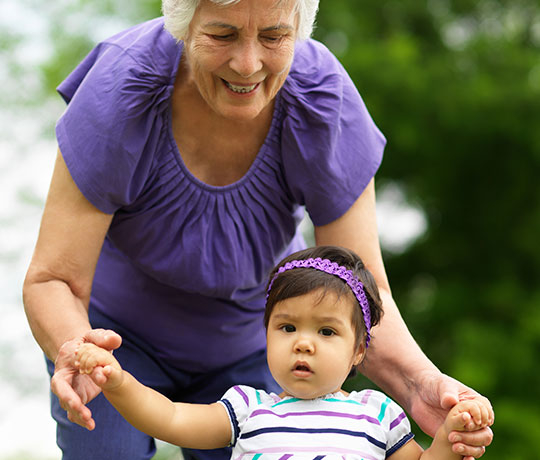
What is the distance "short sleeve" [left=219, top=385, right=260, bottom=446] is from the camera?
202cm

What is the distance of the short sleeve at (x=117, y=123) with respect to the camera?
2.22 meters

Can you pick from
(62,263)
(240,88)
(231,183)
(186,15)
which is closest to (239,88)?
(240,88)

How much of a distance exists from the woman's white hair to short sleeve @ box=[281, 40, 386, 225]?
7.4 inches

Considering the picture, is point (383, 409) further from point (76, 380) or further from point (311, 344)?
point (76, 380)

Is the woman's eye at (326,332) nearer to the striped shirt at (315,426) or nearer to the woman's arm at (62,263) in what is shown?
the striped shirt at (315,426)

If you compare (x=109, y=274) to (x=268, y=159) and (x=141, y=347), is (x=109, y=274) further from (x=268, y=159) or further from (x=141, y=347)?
(x=268, y=159)

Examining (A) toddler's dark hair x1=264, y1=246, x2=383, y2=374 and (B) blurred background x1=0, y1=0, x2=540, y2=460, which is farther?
(B) blurred background x1=0, y1=0, x2=540, y2=460

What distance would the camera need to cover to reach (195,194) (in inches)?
93.0

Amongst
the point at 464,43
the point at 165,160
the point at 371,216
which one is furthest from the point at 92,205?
the point at 464,43

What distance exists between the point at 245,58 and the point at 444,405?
0.95m

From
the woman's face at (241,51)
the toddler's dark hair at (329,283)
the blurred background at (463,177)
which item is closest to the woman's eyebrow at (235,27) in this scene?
the woman's face at (241,51)

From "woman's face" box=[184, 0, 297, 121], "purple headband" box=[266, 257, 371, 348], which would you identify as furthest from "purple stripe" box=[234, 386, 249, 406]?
"woman's face" box=[184, 0, 297, 121]

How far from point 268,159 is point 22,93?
29.3 ft

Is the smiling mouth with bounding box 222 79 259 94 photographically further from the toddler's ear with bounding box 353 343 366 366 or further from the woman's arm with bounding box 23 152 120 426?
the toddler's ear with bounding box 353 343 366 366
